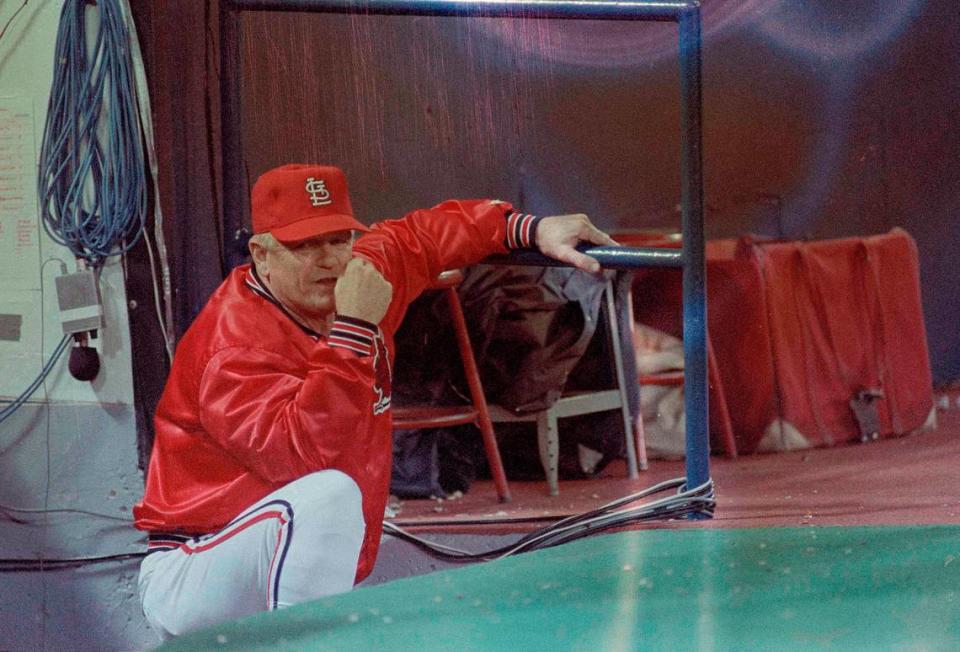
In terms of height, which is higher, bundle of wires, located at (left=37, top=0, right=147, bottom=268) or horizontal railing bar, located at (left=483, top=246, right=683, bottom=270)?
bundle of wires, located at (left=37, top=0, right=147, bottom=268)

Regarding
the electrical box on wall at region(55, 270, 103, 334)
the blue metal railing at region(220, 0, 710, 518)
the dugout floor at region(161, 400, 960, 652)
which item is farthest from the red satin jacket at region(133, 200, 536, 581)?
the dugout floor at region(161, 400, 960, 652)

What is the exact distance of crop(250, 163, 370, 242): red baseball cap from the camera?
1.40 meters

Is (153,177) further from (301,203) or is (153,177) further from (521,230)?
(521,230)

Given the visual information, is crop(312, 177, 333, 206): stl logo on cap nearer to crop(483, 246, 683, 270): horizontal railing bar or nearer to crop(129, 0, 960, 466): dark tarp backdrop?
crop(129, 0, 960, 466): dark tarp backdrop

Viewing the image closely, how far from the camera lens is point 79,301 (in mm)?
1603

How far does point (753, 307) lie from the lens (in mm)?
2221

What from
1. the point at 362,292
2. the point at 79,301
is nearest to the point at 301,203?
the point at 362,292

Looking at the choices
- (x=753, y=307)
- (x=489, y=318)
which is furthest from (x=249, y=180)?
(x=753, y=307)

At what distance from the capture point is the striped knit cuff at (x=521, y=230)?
1528 millimetres

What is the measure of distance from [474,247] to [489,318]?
0.78ft

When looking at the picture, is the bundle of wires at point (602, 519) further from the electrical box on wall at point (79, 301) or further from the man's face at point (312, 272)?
the electrical box on wall at point (79, 301)

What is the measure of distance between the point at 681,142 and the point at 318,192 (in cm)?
50

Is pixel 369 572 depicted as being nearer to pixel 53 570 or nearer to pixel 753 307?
pixel 53 570

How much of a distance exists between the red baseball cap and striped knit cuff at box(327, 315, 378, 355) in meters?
0.14
